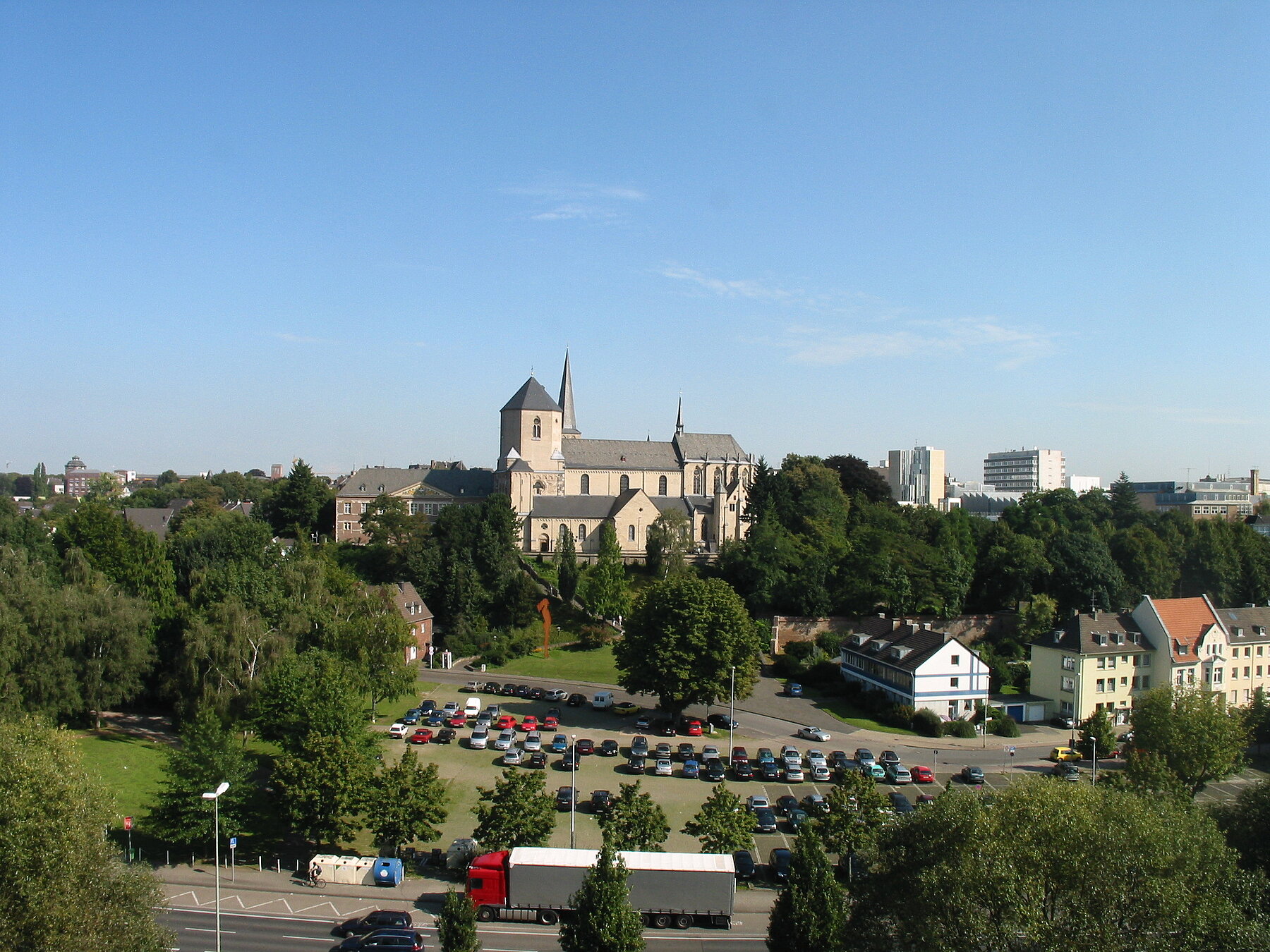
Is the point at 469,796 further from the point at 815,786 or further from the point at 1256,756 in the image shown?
the point at 1256,756

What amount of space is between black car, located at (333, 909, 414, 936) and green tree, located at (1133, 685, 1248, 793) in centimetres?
2879

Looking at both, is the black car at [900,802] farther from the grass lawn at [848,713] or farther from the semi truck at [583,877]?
the grass lawn at [848,713]

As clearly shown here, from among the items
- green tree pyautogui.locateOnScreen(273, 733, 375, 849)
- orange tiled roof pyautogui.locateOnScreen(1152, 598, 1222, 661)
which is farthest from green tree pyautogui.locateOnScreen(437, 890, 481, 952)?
orange tiled roof pyautogui.locateOnScreen(1152, 598, 1222, 661)

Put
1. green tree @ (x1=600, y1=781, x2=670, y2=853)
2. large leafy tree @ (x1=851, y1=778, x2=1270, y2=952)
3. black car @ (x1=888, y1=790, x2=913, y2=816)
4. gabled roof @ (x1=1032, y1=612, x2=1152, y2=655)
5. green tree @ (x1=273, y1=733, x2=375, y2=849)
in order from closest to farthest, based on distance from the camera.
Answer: large leafy tree @ (x1=851, y1=778, x2=1270, y2=952) < green tree @ (x1=600, y1=781, x2=670, y2=853) < green tree @ (x1=273, y1=733, x2=375, y2=849) < black car @ (x1=888, y1=790, x2=913, y2=816) < gabled roof @ (x1=1032, y1=612, x2=1152, y2=655)

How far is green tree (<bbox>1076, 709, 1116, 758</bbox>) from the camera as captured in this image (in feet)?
143

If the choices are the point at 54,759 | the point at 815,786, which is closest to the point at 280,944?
the point at 54,759

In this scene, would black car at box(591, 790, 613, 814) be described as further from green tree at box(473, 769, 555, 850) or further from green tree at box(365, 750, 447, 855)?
green tree at box(365, 750, 447, 855)

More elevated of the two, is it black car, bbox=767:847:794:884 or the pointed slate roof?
the pointed slate roof

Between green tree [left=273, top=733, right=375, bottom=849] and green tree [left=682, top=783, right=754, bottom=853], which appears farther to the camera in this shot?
green tree [left=273, top=733, right=375, bottom=849]

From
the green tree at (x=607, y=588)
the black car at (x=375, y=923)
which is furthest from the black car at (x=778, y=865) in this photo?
the green tree at (x=607, y=588)

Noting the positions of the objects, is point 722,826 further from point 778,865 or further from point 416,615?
point 416,615

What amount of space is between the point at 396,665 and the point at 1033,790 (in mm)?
32614

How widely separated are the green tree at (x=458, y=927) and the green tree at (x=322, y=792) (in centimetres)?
893

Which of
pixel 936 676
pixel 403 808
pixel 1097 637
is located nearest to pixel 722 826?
pixel 403 808
